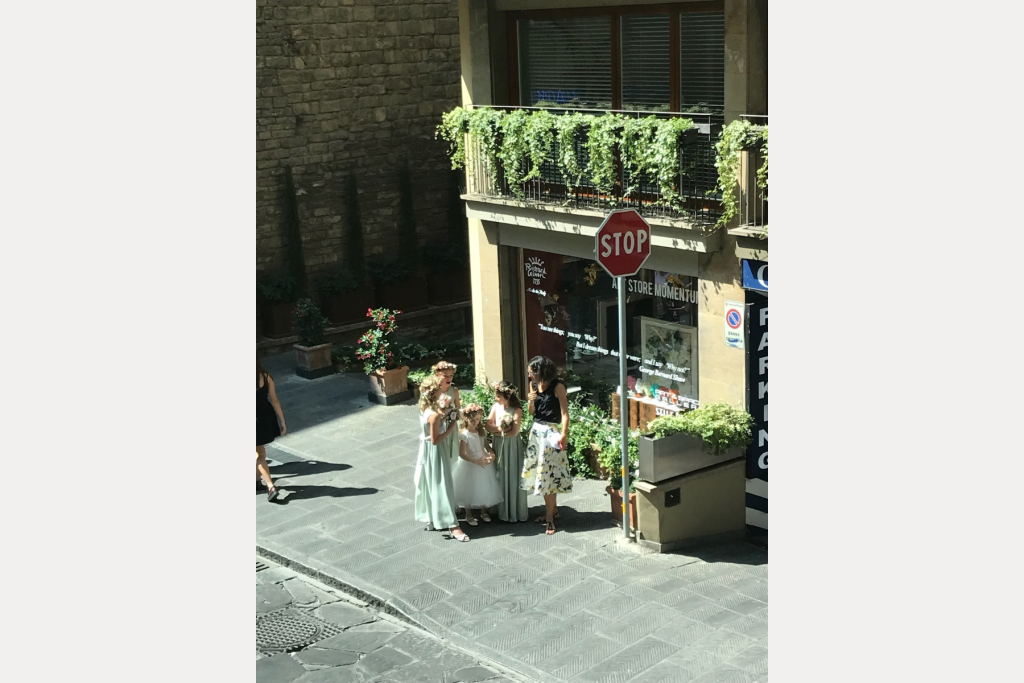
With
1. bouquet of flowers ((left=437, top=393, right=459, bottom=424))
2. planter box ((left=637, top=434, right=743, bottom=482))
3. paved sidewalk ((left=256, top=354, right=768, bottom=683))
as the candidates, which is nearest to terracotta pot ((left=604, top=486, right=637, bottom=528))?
paved sidewalk ((left=256, top=354, right=768, bottom=683))

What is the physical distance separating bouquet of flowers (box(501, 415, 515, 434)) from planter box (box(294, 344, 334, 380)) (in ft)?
23.0

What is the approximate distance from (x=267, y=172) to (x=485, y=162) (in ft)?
19.8

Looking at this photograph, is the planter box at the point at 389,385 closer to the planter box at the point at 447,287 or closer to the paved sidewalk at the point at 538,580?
the paved sidewalk at the point at 538,580

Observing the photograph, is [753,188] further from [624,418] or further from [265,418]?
[265,418]

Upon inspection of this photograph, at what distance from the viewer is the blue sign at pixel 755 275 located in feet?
34.6

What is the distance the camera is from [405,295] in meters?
19.6

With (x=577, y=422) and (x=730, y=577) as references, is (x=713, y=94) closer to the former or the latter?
(x=577, y=422)

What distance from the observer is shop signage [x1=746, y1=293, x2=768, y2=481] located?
10352 millimetres

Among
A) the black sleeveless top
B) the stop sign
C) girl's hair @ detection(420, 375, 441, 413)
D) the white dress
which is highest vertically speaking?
the stop sign

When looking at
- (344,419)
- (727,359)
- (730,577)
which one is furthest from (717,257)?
(344,419)

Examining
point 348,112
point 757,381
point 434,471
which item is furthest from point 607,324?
point 348,112

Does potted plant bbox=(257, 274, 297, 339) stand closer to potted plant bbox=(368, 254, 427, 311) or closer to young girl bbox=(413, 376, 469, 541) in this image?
potted plant bbox=(368, 254, 427, 311)

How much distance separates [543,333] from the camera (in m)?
14.2

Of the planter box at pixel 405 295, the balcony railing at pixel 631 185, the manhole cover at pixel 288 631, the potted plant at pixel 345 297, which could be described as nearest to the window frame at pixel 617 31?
the balcony railing at pixel 631 185
